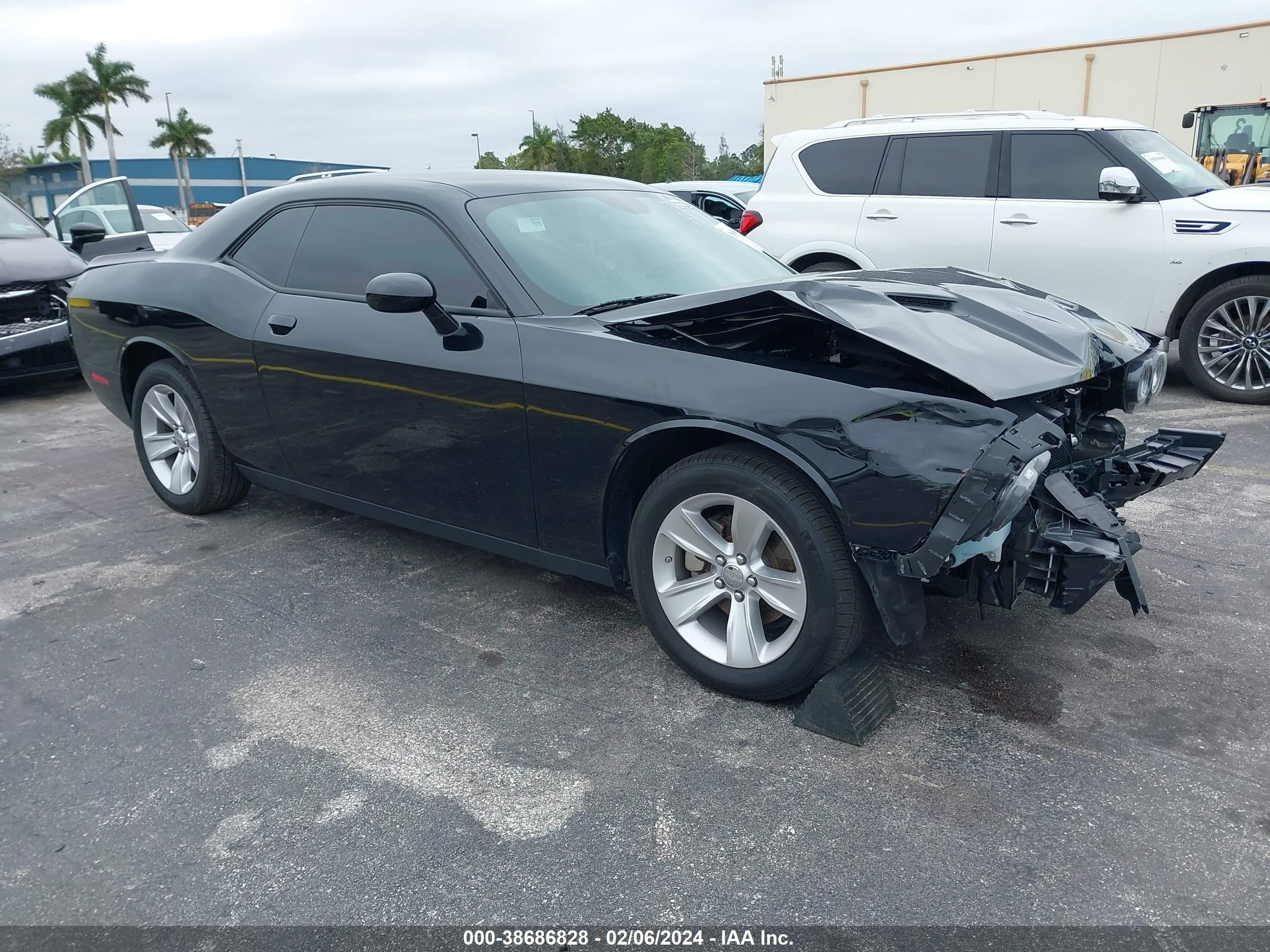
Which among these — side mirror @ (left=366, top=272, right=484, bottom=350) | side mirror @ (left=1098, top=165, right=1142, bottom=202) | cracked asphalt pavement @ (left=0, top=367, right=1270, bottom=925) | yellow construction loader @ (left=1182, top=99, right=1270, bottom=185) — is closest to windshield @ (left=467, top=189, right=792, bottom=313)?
side mirror @ (left=366, top=272, right=484, bottom=350)

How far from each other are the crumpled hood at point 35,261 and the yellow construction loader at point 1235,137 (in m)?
13.6

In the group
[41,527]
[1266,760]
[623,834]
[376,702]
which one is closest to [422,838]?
[623,834]

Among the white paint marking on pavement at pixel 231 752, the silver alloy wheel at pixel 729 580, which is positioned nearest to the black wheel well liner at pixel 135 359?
the white paint marking on pavement at pixel 231 752

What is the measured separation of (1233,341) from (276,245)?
20.1 feet

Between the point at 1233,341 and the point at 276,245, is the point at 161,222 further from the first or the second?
the point at 1233,341

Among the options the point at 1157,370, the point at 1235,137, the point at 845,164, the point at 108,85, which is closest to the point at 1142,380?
the point at 1157,370

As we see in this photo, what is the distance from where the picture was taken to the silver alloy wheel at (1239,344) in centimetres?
649

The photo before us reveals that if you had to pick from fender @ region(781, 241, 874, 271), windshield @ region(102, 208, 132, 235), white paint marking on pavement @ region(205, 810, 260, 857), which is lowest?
white paint marking on pavement @ region(205, 810, 260, 857)

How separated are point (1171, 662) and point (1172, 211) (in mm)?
4663

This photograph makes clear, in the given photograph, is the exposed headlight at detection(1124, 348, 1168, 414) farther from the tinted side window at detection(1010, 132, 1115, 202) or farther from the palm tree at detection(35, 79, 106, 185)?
the palm tree at detection(35, 79, 106, 185)

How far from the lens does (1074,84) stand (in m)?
19.5

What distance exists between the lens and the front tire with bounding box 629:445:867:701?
2666 millimetres

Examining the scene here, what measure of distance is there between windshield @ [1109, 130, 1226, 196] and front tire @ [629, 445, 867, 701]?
5578 mm

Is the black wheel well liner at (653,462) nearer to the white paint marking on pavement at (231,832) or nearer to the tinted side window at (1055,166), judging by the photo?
the white paint marking on pavement at (231,832)
